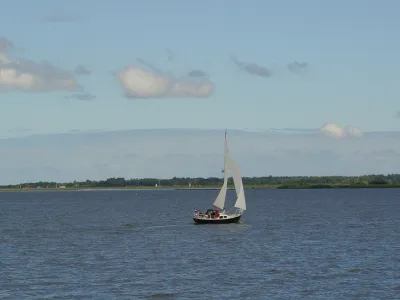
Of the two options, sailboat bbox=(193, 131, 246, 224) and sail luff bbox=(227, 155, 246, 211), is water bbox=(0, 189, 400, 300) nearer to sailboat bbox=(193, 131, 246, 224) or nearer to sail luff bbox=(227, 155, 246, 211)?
sailboat bbox=(193, 131, 246, 224)

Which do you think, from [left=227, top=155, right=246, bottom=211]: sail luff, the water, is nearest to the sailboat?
[left=227, top=155, right=246, bottom=211]: sail luff

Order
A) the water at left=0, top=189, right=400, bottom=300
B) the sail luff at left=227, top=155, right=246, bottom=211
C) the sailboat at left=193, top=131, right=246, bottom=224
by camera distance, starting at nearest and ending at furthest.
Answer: the water at left=0, top=189, right=400, bottom=300
the sailboat at left=193, top=131, right=246, bottom=224
the sail luff at left=227, top=155, right=246, bottom=211

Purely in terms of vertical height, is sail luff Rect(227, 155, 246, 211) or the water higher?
sail luff Rect(227, 155, 246, 211)

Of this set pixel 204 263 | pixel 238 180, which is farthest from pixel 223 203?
pixel 204 263

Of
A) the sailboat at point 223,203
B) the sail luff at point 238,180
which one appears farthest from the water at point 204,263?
the sail luff at point 238,180

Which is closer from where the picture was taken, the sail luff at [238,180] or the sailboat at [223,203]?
the sailboat at [223,203]

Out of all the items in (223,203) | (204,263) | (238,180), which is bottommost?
(204,263)

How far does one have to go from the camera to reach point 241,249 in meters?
93.9

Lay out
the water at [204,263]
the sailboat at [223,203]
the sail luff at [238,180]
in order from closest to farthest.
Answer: the water at [204,263] < the sailboat at [223,203] < the sail luff at [238,180]

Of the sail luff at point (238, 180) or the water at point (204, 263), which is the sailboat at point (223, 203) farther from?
the water at point (204, 263)

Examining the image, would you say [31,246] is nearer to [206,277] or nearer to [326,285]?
[206,277]

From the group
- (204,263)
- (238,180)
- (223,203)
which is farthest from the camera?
(238,180)

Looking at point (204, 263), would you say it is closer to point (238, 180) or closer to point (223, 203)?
point (223, 203)

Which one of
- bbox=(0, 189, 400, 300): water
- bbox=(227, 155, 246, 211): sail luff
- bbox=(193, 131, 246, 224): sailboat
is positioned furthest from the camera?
bbox=(227, 155, 246, 211): sail luff
